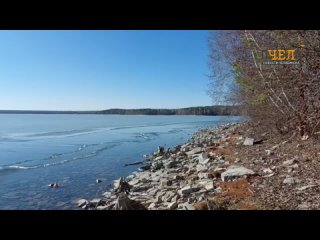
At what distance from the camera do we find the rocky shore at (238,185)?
16.6 feet

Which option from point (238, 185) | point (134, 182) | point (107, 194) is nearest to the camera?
point (238, 185)

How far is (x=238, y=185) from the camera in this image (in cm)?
614

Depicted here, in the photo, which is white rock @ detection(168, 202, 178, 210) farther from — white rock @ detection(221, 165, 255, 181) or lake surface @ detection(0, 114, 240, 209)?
lake surface @ detection(0, 114, 240, 209)

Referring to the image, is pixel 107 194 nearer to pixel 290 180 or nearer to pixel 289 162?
pixel 289 162

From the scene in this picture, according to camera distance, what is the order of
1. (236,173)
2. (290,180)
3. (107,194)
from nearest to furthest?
(290,180) < (236,173) < (107,194)

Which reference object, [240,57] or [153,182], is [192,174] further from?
[240,57]

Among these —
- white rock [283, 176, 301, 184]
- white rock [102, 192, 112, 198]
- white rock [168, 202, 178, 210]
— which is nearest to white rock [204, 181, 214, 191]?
white rock [168, 202, 178, 210]

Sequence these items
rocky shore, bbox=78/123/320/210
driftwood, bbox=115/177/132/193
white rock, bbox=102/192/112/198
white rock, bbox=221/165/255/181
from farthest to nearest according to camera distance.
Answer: driftwood, bbox=115/177/132/193 → white rock, bbox=102/192/112/198 → white rock, bbox=221/165/255/181 → rocky shore, bbox=78/123/320/210

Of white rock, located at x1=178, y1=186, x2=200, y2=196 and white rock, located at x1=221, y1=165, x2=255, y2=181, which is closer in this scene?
white rock, located at x1=178, y1=186, x2=200, y2=196

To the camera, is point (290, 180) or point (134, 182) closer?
point (290, 180)

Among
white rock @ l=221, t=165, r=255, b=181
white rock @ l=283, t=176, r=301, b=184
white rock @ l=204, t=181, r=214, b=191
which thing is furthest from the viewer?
white rock @ l=221, t=165, r=255, b=181

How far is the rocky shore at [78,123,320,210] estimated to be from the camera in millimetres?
5062

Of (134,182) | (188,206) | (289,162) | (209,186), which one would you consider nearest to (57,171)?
(134,182)
